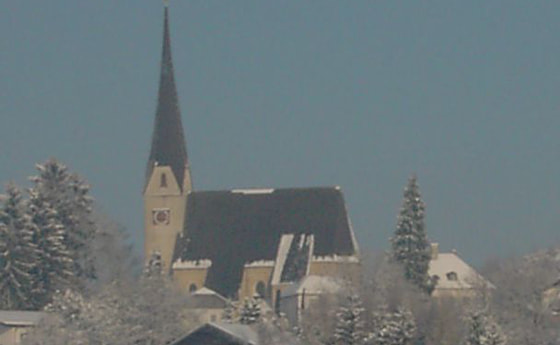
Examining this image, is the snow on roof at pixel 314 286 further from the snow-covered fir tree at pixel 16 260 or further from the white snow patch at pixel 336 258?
the snow-covered fir tree at pixel 16 260

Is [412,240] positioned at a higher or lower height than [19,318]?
higher

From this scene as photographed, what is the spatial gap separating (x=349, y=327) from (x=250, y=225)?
1485 inches

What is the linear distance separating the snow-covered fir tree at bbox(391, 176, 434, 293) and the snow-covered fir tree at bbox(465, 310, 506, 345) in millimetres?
23003

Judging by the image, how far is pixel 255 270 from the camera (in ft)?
382

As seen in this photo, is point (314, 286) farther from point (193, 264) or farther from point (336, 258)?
point (193, 264)

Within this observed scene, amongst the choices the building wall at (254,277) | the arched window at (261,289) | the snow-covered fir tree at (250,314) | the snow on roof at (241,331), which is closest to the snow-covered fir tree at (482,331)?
the snow on roof at (241,331)

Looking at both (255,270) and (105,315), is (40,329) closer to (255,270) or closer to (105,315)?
(105,315)

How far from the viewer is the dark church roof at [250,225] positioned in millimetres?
116125

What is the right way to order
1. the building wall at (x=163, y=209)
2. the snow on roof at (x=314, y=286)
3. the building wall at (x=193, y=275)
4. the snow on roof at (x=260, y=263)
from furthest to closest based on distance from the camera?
the building wall at (x=163, y=209)
the building wall at (x=193, y=275)
the snow on roof at (x=260, y=263)
the snow on roof at (x=314, y=286)

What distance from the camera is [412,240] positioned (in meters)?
105

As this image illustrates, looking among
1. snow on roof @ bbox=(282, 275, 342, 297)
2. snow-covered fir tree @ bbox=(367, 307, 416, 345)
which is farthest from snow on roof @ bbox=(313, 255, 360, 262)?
snow-covered fir tree @ bbox=(367, 307, 416, 345)

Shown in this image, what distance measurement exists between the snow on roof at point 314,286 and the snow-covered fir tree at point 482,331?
15.7 meters

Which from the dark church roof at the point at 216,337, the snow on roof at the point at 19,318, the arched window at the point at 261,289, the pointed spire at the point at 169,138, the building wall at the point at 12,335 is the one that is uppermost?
the pointed spire at the point at 169,138

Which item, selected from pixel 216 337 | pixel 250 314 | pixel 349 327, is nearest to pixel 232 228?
pixel 250 314
